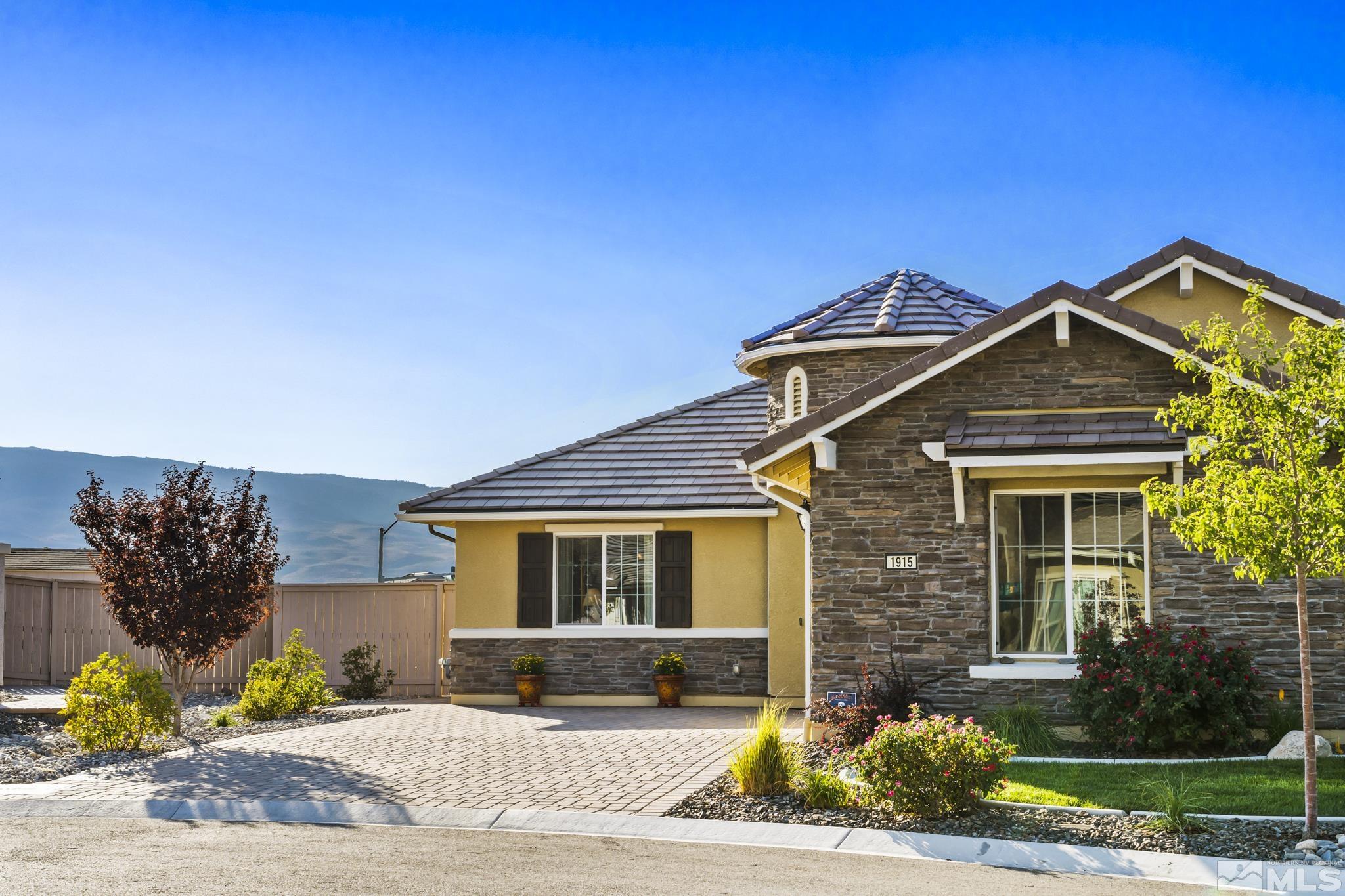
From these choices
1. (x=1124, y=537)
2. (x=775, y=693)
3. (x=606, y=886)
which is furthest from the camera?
(x=775, y=693)

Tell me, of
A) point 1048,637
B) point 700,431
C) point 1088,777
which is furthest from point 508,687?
point 1088,777

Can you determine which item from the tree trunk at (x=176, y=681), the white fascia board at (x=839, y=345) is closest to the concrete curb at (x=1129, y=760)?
the white fascia board at (x=839, y=345)

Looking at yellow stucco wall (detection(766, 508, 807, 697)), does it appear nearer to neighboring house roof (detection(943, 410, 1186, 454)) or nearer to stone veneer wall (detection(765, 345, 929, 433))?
stone veneer wall (detection(765, 345, 929, 433))

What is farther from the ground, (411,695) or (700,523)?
(700,523)

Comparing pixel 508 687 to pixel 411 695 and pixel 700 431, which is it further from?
pixel 700 431

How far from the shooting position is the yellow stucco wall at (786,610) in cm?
1873

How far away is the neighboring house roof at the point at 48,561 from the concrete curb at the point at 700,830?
18335 mm

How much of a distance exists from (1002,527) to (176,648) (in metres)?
9.48

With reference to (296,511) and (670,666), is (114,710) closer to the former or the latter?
(670,666)

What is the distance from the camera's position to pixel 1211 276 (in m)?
16.1

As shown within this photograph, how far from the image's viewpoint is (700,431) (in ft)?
70.8

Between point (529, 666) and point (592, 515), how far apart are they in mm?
2458

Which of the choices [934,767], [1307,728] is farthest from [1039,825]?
[1307,728]

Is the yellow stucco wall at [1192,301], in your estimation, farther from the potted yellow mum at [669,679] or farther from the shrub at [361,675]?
the shrub at [361,675]
